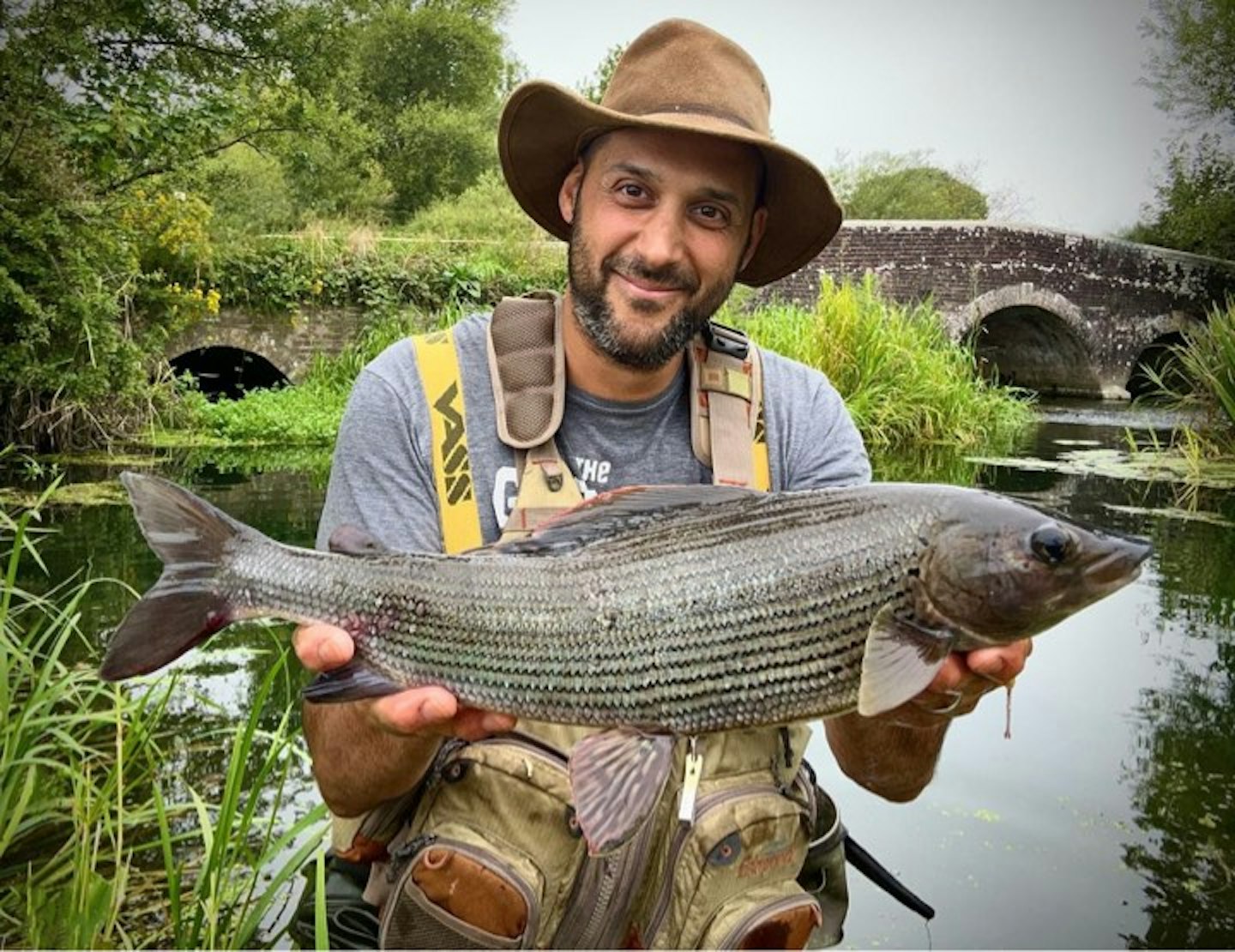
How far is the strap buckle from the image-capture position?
3.36 m

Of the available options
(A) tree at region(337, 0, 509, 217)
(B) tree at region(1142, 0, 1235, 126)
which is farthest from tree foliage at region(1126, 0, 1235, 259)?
(A) tree at region(337, 0, 509, 217)

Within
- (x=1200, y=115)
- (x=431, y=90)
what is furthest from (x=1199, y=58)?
(x=431, y=90)

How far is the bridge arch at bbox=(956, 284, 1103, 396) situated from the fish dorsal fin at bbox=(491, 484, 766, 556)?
2839cm

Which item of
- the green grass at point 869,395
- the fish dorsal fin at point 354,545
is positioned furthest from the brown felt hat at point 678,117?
the green grass at point 869,395

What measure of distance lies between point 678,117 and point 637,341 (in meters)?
0.65

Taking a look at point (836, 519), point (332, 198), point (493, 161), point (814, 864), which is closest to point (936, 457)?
point (814, 864)

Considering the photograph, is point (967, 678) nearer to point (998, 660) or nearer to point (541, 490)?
point (998, 660)

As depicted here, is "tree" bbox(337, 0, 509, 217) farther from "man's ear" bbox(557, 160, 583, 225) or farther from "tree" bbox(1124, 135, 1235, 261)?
"man's ear" bbox(557, 160, 583, 225)

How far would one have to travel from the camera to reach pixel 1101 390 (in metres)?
33.2

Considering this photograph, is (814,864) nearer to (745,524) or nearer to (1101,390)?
(745,524)

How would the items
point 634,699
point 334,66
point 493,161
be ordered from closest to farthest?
point 634,699
point 334,66
point 493,161

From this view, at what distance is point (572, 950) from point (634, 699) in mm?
1022

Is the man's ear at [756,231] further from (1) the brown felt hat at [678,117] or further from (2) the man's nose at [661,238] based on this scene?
(2) the man's nose at [661,238]

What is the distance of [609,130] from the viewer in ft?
10.6
